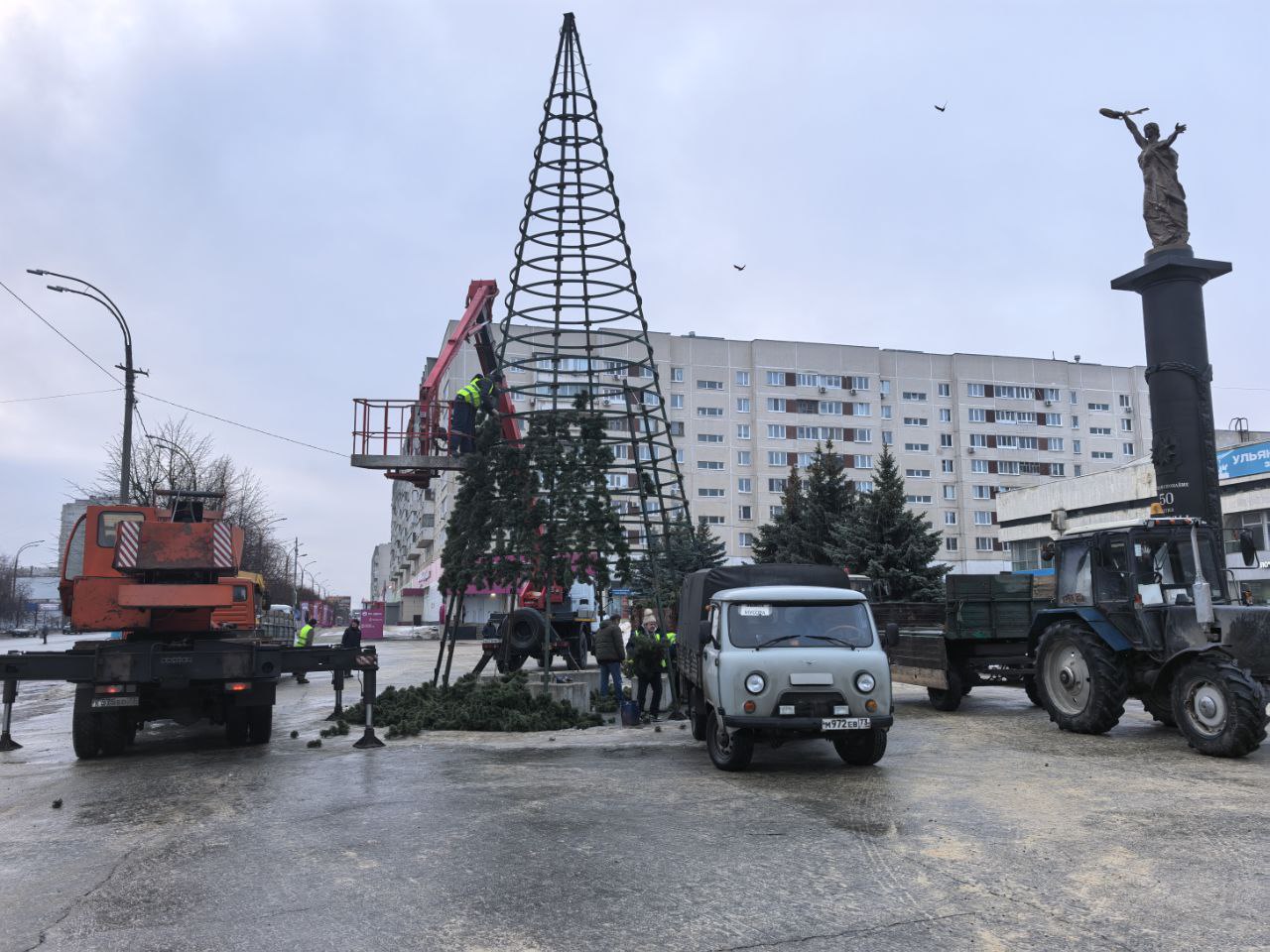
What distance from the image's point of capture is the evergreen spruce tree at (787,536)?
121ft

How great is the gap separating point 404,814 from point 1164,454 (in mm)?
17050

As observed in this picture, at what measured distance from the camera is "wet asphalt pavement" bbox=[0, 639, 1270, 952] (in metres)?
5.25

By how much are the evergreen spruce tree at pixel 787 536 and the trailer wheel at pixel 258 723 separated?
25.8 metres

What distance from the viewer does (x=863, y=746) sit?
1040 centimetres

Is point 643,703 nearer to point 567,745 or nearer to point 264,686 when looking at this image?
point 567,745

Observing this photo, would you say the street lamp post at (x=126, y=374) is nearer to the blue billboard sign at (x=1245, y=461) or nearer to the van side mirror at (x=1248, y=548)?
the van side mirror at (x=1248, y=548)

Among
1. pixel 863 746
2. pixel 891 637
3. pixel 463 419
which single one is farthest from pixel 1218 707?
pixel 463 419

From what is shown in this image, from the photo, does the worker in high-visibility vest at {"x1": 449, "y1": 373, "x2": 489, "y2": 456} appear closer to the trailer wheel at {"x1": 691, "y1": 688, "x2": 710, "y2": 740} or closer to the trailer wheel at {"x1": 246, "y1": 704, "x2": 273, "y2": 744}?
the trailer wheel at {"x1": 246, "y1": 704, "x2": 273, "y2": 744}

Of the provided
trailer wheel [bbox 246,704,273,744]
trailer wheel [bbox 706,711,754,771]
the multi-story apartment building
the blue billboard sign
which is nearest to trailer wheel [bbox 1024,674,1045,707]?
trailer wheel [bbox 706,711,754,771]

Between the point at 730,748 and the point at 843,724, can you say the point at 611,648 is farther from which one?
the point at 843,724

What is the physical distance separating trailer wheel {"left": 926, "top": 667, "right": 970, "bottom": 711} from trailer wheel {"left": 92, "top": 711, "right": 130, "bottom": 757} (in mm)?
12077

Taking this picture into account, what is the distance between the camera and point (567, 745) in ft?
41.5

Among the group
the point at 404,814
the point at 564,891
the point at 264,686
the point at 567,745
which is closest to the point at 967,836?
the point at 564,891

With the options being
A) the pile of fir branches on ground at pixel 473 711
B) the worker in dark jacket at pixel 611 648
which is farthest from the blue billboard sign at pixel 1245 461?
the pile of fir branches on ground at pixel 473 711
